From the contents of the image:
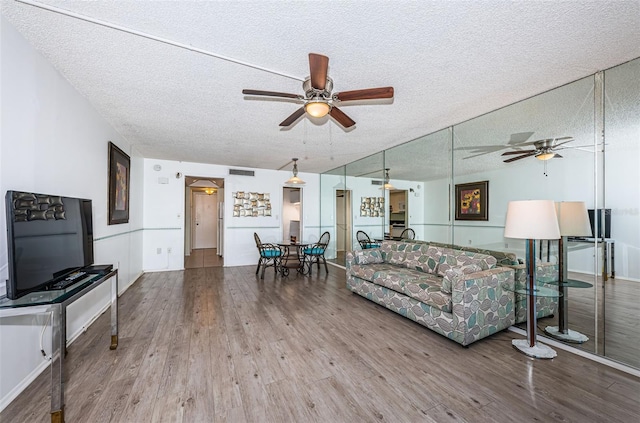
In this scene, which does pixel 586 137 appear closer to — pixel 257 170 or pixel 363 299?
pixel 363 299

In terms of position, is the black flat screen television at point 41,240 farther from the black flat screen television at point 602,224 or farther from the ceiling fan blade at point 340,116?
the black flat screen television at point 602,224

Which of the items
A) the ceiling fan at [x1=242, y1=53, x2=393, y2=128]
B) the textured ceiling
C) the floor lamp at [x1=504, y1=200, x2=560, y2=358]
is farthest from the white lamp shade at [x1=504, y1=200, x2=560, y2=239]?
the ceiling fan at [x1=242, y1=53, x2=393, y2=128]

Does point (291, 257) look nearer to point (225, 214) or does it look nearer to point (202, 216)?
point (225, 214)

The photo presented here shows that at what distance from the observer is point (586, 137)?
240 centimetres

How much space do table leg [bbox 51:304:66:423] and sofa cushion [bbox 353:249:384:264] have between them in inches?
131

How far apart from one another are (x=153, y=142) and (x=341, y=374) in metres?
4.63

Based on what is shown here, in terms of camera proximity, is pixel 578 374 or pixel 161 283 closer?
pixel 578 374

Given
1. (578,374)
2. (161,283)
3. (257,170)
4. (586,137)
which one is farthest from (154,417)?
(257,170)

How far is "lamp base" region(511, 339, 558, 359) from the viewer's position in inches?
87.7

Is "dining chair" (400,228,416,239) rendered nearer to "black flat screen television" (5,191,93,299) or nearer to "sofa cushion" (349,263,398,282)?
"sofa cushion" (349,263,398,282)

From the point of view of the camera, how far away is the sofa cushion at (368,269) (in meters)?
3.62

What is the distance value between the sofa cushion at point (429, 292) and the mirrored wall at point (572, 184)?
92 cm

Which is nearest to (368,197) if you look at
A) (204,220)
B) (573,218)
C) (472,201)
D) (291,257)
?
(291,257)

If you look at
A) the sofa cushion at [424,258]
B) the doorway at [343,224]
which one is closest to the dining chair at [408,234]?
Result: the sofa cushion at [424,258]
